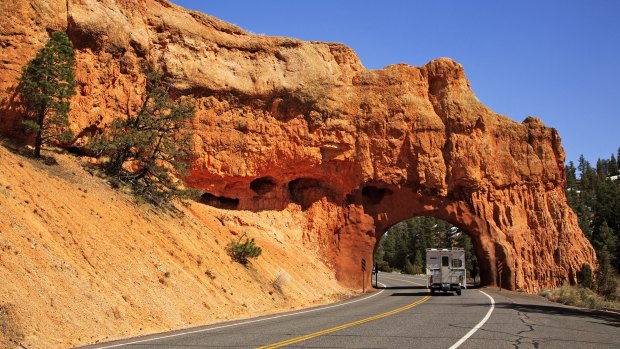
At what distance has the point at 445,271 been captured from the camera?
3453 centimetres

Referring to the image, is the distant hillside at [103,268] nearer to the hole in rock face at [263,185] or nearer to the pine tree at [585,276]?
the hole in rock face at [263,185]

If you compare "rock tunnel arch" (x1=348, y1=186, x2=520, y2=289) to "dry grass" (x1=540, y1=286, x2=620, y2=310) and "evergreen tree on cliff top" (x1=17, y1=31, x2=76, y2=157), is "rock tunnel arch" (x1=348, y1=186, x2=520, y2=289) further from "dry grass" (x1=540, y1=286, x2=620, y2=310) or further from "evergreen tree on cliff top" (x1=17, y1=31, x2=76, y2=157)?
"evergreen tree on cliff top" (x1=17, y1=31, x2=76, y2=157)

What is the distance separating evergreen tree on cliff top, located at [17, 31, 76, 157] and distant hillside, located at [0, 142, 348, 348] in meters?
1.58

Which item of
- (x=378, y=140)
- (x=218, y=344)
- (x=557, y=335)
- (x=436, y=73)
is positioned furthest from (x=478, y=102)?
(x=218, y=344)

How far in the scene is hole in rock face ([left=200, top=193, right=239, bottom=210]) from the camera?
3566cm

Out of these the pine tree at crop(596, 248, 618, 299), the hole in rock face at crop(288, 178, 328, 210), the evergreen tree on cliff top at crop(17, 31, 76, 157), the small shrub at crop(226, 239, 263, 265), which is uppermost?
the evergreen tree on cliff top at crop(17, 31, 76, 157)

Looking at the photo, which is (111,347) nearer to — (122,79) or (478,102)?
(122,79)

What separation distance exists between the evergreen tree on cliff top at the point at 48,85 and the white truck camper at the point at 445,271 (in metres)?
22.6

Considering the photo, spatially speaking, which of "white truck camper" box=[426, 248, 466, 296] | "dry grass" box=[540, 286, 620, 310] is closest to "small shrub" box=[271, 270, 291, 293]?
"white truck camper" box=[426, 248, 466, 296]

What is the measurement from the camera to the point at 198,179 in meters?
34.4

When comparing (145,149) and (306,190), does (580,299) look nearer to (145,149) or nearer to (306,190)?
(306,190)

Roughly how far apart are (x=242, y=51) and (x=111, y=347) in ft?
92.4

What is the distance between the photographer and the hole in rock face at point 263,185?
125ft

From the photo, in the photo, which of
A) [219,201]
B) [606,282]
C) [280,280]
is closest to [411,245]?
[606,282]
